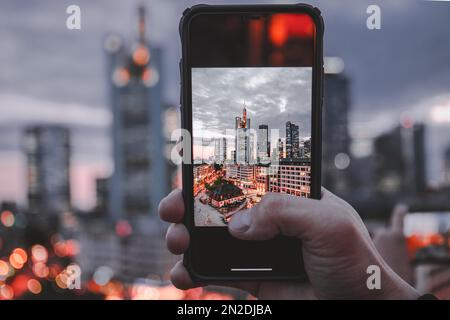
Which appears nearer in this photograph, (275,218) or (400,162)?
(275,218)

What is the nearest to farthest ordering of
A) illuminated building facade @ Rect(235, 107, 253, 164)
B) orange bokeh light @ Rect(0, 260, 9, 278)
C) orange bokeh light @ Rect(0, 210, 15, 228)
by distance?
illuminated building facade @ Rect(235, 107, 253, 164)
orange bokeh light @ Rect(0, 260, 9, 278)
orange bokeh light @ Rect(0, 210, 15, 228)

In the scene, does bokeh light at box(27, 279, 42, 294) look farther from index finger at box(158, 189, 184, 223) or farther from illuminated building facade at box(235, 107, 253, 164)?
illuminated building facade at box(235, 107, 253, 164)

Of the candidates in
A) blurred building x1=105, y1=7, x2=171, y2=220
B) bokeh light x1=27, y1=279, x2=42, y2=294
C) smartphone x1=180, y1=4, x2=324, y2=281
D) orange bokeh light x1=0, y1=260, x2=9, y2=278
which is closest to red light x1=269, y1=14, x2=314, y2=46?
smartphone x1=180, y1=4, x2=324, y2=281

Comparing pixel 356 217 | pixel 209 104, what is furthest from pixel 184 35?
pixel 356 217

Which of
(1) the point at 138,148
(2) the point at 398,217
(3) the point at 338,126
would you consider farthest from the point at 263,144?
(1) the point at 138,148

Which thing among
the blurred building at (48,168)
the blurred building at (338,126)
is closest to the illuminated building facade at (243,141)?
the blurred building at (338,126)

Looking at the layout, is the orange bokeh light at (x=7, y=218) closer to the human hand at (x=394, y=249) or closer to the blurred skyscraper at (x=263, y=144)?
the human hand at (x=394, y=249)

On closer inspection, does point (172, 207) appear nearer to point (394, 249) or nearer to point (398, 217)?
point (398, 217)
